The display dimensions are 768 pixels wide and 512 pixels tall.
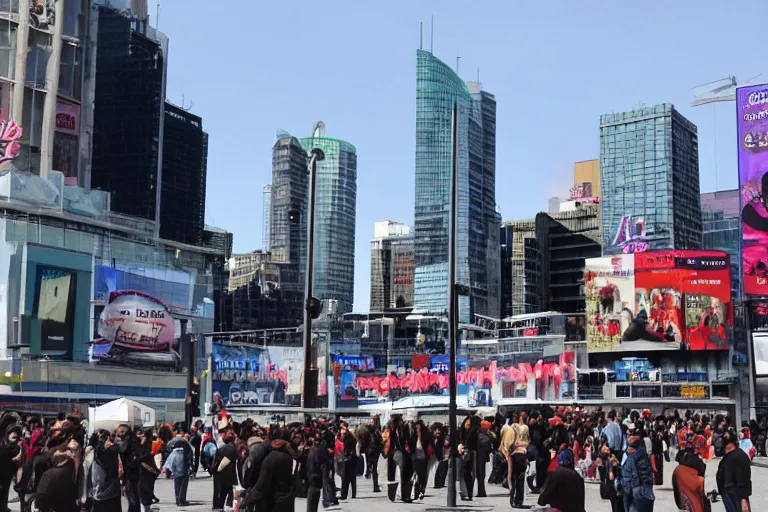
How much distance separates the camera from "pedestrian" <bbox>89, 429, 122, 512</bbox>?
14305mm

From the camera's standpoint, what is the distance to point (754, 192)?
72.4 m

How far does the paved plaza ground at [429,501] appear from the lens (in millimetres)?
21391

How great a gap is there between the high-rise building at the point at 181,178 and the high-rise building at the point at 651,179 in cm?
5629

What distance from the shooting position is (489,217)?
191 meters

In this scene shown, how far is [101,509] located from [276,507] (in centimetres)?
351

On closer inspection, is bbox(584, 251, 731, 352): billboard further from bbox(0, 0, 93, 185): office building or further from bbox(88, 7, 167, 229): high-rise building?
bbox(0, 0, 93, 185): office building

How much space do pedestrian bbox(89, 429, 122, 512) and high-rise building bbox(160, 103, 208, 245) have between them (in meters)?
129

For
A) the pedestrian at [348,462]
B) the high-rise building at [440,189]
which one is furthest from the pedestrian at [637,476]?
the high-rise building at [440,189]

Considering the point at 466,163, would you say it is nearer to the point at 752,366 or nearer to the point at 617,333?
the point at 617,333

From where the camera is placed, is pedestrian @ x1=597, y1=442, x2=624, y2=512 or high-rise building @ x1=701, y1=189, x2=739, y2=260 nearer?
pedestrian @ x1=597, y1=442, x2=624, y2=512

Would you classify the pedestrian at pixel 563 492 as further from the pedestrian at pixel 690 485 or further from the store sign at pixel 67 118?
the store sign at pixel 67 118

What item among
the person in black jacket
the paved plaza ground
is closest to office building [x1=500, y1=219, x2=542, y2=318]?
the paved plaza ground

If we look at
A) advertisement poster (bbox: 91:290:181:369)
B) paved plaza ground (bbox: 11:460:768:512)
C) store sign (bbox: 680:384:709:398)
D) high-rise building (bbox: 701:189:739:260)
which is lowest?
paved plaza ground (bbox: 11:460:768:512)

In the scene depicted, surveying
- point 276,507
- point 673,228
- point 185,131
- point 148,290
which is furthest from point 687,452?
point 673,228
